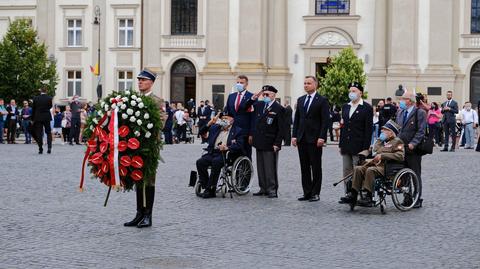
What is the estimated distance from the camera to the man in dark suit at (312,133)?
16.0m

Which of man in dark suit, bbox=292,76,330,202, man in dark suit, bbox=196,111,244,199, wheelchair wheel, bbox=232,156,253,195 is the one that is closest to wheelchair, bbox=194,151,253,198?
wheelchair wheel, bbox=232,156,253,195

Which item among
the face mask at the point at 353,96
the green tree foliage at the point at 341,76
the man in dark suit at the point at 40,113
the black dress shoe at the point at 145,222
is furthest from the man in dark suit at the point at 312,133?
the green tree foliage at the point at 341,76

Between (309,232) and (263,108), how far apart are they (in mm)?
5009

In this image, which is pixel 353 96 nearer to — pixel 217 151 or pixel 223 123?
pixel 223 123

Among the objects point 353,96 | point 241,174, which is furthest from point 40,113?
point 353,96

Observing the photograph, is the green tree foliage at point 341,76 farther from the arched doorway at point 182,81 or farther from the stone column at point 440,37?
the arched doorway at point 182,81

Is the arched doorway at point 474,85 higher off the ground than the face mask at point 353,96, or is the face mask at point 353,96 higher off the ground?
the arched doorway at point 474,85

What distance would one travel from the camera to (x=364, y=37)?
54.3 metres

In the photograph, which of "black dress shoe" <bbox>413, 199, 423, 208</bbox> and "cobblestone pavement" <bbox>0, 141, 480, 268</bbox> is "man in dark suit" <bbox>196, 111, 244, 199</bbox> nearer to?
"cobblestone pavement" <bbox>0, 141, 480, 268</bbox>

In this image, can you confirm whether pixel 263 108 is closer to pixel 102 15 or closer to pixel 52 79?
pixel 52 79

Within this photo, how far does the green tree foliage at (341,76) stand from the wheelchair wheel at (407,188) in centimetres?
3412

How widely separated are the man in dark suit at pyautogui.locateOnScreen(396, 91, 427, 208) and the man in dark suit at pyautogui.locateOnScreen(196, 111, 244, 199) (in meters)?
2.91

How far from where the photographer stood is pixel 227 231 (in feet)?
39.1

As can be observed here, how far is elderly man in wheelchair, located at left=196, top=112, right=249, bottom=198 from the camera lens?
15969 mm
